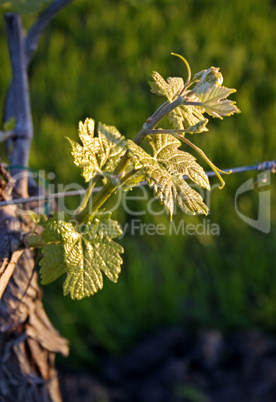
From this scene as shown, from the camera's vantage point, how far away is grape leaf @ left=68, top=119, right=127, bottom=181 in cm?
75

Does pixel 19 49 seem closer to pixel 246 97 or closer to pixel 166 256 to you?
pixel 166 256

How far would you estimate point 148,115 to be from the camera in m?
2.60

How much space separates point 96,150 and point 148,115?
184 cm

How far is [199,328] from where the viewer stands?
1.94 metres

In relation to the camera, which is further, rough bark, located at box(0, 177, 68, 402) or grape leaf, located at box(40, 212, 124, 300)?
rough bark, located at box(0, 177, 68, 402)

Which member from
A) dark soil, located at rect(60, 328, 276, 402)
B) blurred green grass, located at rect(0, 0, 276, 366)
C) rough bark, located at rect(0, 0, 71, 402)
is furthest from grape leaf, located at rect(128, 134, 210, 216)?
blurred green grass, located at rect(0, 0, 276, 366)

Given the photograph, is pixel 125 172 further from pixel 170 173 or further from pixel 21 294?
pixel 21 294

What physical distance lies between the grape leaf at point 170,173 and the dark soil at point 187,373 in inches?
45.3

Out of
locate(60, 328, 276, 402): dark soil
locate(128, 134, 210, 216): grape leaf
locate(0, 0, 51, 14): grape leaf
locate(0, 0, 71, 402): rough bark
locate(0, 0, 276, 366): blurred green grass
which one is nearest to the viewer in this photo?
locate(128, 134, 210, 216): grape leaf

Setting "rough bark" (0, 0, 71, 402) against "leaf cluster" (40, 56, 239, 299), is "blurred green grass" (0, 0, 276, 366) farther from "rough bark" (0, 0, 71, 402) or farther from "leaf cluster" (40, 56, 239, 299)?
"leaf cluster" (40, 56, 239, 299)

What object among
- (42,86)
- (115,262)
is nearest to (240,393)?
(115,262)

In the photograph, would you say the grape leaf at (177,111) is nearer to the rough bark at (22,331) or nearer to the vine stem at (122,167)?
the vine stem at (122,167)

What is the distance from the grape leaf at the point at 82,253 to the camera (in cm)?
76

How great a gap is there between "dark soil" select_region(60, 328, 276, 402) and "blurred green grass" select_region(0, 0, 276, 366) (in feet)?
0.29
